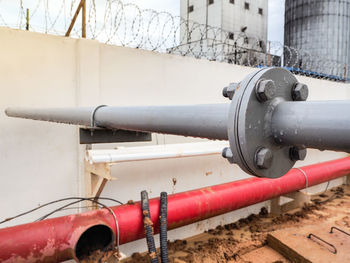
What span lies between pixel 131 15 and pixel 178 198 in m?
2.43

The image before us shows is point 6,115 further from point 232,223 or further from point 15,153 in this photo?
point 232,223

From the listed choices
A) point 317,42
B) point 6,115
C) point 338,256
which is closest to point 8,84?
point 6,115

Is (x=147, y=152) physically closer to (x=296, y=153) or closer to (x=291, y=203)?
(x=296, y=153)

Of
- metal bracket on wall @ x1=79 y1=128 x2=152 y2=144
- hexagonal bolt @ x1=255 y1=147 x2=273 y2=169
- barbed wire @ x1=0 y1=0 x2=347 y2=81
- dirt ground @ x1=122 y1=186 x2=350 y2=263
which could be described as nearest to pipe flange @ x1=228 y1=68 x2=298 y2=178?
hexagonal bolt @ x1=255 y1=147 x2=273 y2=169

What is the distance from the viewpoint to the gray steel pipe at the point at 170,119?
2.35 feet

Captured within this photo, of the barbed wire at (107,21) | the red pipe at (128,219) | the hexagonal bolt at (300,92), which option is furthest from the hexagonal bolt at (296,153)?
the barbed wire at (107,21)

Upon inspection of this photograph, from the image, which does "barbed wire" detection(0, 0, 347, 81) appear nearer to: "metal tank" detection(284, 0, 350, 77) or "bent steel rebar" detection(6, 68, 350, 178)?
"bent steel rebar" detection(6, 68, 350, 178)

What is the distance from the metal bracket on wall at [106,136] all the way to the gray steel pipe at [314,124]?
4.42 ft

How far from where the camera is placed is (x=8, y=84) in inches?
111

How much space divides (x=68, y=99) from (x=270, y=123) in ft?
9.47

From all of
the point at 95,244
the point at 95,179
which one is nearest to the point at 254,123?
the point at 95,244

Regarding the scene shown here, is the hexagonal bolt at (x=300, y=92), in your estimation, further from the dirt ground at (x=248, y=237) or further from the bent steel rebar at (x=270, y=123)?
the dirt ground at (x=248, y=237)

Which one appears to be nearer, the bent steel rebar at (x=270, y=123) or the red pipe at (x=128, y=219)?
the bent steel rebar at (x=270, y=123)

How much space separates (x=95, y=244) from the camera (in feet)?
7.44
